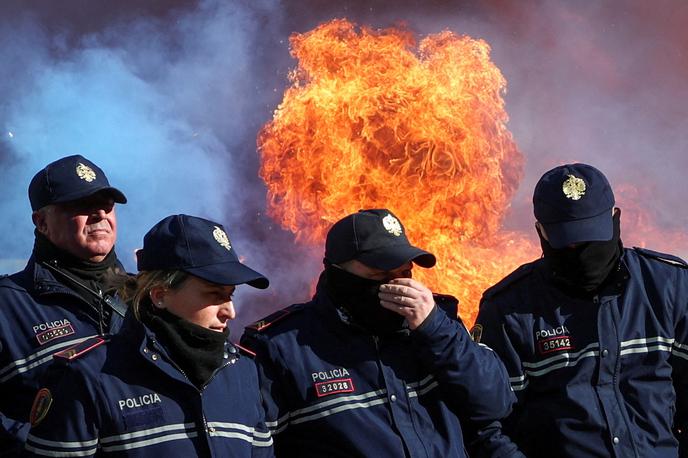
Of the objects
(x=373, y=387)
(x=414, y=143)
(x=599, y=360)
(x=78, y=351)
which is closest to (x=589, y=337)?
(x=599, y=360)

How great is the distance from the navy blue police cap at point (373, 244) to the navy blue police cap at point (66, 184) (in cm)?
143

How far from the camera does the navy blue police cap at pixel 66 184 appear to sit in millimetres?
4238

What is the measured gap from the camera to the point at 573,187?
398 cm

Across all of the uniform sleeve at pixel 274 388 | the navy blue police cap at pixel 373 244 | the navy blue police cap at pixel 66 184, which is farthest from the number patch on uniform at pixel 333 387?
the navy blue police cap at pixel 66 184

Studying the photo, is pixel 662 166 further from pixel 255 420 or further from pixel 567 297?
pixel 255 420

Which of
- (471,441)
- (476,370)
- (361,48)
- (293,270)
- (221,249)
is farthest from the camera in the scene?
(293,270)

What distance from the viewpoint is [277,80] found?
703 inches

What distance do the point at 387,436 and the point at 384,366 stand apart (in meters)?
0.33

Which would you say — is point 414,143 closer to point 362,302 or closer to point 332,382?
point 362,302

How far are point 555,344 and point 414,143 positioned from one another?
973cm

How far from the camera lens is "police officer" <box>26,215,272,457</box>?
2922mm

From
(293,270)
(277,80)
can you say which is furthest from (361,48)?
(293,270)

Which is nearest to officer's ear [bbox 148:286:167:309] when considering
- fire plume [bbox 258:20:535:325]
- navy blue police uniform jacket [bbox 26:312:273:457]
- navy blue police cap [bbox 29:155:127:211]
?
navy blue police uniform jacket [bbox 26:312:273:457]

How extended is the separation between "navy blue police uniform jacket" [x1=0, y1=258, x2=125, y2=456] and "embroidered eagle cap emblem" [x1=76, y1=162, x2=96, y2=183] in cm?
54
